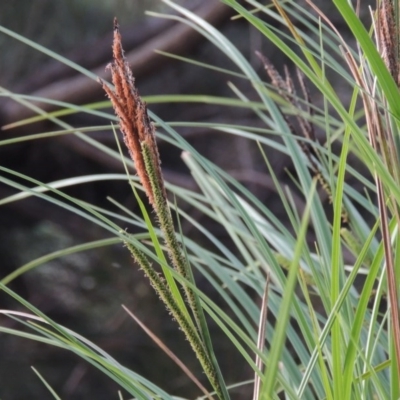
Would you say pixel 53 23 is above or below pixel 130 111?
below

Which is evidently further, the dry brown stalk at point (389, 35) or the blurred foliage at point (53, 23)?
the blurred foliage at point (53, 23)

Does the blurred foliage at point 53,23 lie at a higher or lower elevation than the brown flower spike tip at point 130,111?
lower

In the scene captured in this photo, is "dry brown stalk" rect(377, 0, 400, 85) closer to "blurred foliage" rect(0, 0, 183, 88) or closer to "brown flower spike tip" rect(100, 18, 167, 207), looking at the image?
"brown flower spike tip" rect(100, 18, 167, 207)

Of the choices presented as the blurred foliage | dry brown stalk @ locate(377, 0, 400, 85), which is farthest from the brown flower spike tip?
the blurred foliage

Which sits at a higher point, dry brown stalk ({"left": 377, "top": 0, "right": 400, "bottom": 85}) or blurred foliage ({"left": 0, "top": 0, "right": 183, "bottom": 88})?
dry brown stalk ({"left": 377, "top": 0, "right": 400, "bottom": 85})

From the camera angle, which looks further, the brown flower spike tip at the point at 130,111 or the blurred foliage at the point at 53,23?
the blurred foliage at the point at 53,23

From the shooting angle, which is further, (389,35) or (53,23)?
(53,23)

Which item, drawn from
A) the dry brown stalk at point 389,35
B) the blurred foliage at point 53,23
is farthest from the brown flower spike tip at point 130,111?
the blurred foliage at point 53,23

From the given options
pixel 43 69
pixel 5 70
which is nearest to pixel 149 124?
pixel 43 69

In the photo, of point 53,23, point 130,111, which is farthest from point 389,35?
point 53,23

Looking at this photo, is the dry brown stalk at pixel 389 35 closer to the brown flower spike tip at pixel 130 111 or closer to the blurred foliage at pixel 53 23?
the brown flower spike tip at pixel 130 111

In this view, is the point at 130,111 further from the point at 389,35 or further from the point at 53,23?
the point at 53,23

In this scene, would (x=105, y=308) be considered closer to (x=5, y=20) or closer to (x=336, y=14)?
(x=5, y=20)

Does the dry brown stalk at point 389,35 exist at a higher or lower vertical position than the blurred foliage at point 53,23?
higher
